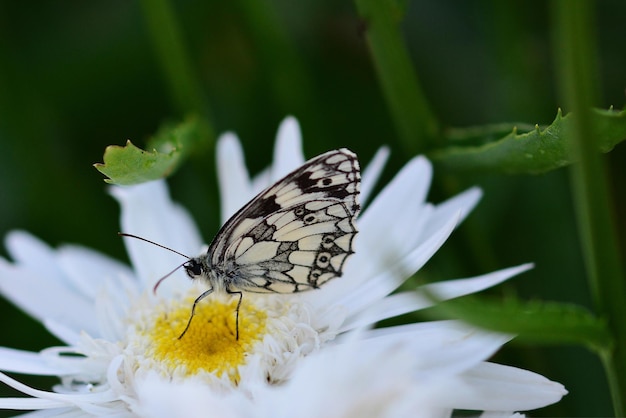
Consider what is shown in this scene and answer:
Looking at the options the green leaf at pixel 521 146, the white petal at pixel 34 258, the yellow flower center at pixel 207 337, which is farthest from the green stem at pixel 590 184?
the white petal at pixel 34 258

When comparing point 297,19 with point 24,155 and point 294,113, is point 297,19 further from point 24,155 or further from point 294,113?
point 24,155

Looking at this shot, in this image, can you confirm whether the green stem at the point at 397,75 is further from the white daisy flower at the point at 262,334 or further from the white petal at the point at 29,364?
the white petal at the point at 29,364

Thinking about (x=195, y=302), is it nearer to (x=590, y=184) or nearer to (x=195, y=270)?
(x=195, y=270)

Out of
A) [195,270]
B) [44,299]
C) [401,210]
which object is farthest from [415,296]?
[44,299]

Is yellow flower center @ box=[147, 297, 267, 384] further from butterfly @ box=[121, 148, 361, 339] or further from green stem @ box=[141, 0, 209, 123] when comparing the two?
green stem @ box=[141, 0, 209, 123]

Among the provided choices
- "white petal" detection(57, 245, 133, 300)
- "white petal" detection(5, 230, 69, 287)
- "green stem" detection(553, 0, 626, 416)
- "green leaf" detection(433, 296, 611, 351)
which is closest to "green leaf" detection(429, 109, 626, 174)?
"green stem" detection(553, 0, 626, 416)

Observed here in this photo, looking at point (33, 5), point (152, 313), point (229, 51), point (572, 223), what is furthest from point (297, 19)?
point (152, 313)
